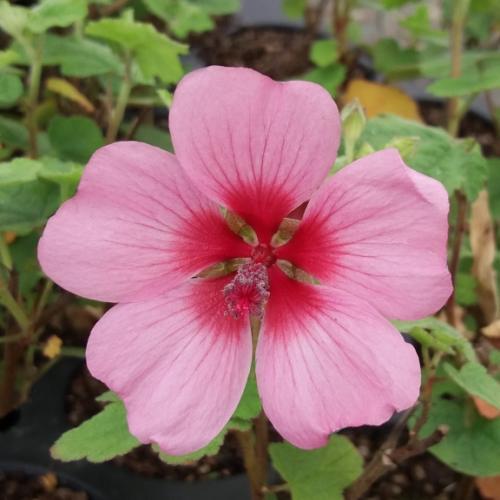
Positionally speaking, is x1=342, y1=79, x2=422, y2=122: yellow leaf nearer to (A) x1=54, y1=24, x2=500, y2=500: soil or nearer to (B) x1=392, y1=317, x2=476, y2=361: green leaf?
(A) x1=54, y1=24, x2=500, y2=500: soil

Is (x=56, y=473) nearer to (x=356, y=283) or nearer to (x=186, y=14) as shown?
(x=356, y=283)

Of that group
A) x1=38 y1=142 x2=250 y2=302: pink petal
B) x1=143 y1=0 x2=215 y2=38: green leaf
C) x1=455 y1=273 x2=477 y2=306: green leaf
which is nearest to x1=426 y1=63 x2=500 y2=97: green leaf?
x1=455 y1=273 x2=477 y2=306: green leaf

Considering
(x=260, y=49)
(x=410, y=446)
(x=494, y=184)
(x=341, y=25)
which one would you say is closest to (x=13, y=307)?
(x=410, y=446)

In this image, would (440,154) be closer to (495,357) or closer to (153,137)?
(495,357)

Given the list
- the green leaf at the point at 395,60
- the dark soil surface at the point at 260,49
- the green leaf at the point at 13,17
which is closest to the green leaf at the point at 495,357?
the green leaf at the point at 13,17

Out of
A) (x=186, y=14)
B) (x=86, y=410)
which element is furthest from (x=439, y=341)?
(x=186, y=14)

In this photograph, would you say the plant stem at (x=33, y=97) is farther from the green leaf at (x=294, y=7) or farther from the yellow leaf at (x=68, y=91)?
the green leaf at (x=294, y=7)
